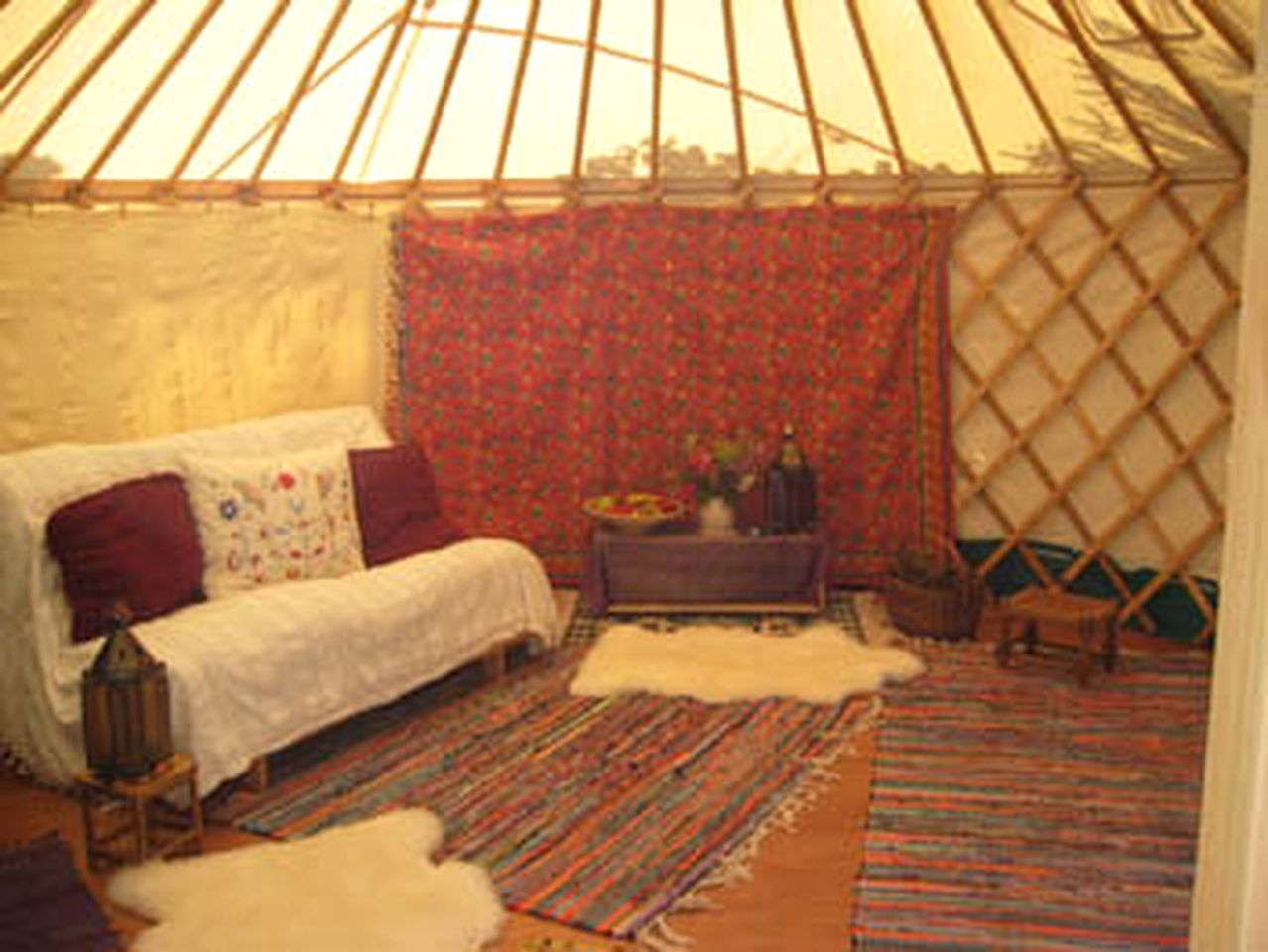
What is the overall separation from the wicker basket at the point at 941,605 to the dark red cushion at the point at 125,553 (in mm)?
2126

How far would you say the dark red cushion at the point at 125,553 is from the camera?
246 centimetres

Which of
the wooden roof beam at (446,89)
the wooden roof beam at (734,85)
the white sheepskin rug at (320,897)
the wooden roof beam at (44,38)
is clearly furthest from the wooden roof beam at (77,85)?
the white sheepskin rug at (320,897)

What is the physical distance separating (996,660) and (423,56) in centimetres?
255

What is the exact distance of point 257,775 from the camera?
2.52m

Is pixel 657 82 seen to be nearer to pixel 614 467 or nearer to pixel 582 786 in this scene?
pixel 614 467

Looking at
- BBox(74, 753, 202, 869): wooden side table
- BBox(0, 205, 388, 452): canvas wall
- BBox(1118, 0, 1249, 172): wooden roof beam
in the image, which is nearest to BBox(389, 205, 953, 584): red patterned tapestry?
BBox(0, 205, 388, 452): canvas wall

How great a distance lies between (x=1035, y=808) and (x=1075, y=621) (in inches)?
33.7

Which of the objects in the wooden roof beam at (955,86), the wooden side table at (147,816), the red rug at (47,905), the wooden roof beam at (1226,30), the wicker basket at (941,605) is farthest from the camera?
the wicker basket at (941,605)

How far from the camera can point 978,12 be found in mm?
3129

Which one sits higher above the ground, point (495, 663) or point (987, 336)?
point (987, 336)

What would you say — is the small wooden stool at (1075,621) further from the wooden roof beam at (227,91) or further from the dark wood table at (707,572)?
the wooden roof beam at (227,91)

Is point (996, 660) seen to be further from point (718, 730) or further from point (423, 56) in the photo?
point (423, 56)

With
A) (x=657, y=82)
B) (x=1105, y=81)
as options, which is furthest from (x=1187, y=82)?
(x=657, y=82)

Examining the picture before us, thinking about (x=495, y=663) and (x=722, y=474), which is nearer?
(x=495, y=663)
